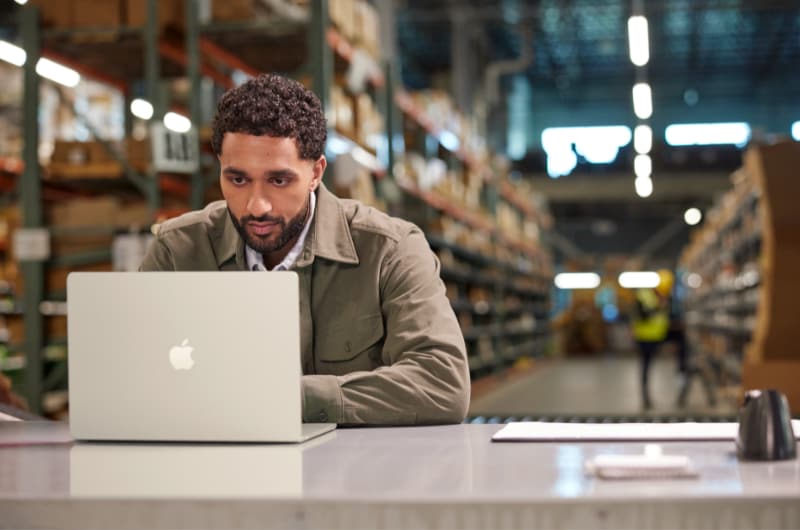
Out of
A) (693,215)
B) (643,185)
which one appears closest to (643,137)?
(643,185)

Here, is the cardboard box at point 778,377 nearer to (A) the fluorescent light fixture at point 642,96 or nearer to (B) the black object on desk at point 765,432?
(B) the black object on desk at point 765,432

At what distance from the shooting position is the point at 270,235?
2.20 m

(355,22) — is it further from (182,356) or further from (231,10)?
(182,356)

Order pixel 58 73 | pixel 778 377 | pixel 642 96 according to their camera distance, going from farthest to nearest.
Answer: pixel 642 96, pixel 58 73, pixel 778 377

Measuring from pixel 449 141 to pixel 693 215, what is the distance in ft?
59.3

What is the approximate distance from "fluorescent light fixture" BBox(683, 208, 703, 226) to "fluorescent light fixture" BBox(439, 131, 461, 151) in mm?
16975

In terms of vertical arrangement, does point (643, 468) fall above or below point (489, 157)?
below

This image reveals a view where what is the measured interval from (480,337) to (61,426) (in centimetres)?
1039

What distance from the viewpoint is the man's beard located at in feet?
7.16

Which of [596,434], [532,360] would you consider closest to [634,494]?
[596,434]

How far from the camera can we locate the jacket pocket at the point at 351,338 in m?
2.25

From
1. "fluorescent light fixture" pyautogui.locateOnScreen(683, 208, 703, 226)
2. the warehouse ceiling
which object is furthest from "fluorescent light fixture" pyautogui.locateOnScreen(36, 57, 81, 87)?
"fluorescent light fixture" pyautogui.locateOnScreen(683, 208, 703, 226)

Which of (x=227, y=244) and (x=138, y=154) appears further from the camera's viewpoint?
(x=138, y=154)

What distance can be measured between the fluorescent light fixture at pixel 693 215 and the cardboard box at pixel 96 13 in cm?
2267
